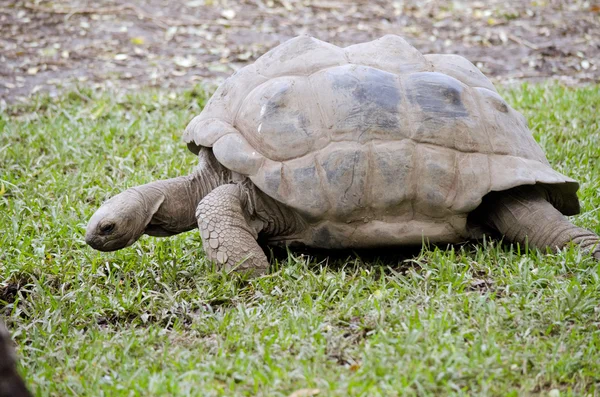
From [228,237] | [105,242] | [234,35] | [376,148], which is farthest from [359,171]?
[234,35]

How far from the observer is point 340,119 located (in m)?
3.99

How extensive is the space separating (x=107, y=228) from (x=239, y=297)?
0.77m

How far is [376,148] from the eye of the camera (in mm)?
3947

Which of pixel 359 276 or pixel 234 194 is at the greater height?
pixel 234 194

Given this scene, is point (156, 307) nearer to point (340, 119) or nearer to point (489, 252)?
point (340, 119)

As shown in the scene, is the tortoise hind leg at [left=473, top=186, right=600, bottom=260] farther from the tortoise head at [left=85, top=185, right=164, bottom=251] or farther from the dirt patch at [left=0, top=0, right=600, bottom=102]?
the dirt patch at [left=0, top=0, right=600, bottom=102]

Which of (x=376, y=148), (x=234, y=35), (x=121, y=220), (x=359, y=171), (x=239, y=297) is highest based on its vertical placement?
(x=376, y=148)

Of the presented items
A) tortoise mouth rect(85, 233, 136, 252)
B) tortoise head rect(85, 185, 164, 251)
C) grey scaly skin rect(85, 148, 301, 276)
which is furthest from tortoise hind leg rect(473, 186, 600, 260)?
tortoise mouth rect(85, 233, 136, 252)

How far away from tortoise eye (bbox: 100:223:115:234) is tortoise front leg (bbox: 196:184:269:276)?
0.43m

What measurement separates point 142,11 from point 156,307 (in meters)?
7.03

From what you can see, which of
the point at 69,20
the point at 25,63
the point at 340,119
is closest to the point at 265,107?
the point at 340,119

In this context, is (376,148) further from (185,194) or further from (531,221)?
(185,194)

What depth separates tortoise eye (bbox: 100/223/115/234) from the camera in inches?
156

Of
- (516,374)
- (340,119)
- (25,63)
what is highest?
(340,119)
